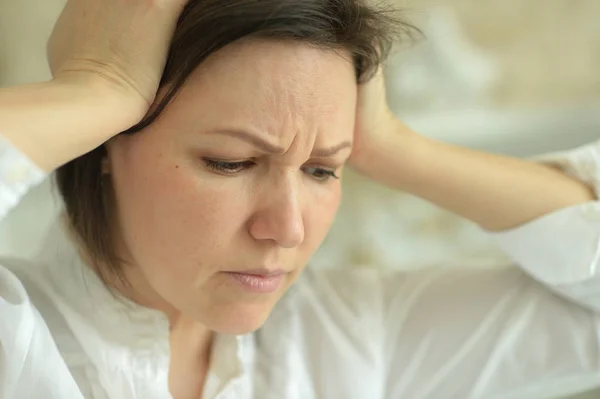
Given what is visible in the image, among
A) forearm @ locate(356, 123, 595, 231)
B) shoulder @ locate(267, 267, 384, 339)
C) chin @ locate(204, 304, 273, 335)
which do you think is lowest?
shoulder @ locate(267, 267, 384, 339)

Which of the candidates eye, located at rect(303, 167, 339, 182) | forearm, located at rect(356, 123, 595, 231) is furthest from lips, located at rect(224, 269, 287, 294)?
forearm, located at rect(356, 123, 595, 231)

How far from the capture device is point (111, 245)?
68cm

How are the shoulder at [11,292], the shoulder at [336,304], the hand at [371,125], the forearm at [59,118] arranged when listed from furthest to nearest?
the shoulder at [336,304]
the hand at [371,125]
the shoulder at [11,292]
the forearm at [59,118]

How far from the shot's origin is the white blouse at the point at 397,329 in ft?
2.23

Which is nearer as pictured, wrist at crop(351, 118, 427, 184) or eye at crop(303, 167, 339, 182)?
eye at crop(303, 167, 339, 182)

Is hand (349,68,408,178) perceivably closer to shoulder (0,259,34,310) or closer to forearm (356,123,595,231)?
forearm (356,123,595,231)

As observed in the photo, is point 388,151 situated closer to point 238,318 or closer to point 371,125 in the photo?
point 371,125

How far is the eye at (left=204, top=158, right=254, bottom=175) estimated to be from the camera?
1.92 ft

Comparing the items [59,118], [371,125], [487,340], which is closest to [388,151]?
[371,125]

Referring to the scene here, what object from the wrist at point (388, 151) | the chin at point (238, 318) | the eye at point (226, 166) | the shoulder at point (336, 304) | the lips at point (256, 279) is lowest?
the shoulder at point (336, 304)

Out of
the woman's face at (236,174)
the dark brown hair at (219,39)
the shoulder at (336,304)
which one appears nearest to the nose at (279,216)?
the woman's face at (236,174)

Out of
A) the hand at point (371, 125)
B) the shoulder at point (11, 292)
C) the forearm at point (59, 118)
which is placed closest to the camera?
the forearm at point (59, 118)

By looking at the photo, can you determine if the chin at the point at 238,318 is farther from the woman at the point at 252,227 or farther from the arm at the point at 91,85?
the arm at the point at 91,85

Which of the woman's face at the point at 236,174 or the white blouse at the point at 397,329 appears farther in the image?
the white blouse at the point at 397,329
